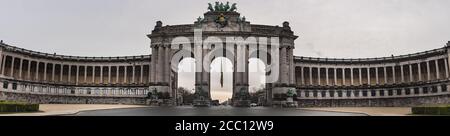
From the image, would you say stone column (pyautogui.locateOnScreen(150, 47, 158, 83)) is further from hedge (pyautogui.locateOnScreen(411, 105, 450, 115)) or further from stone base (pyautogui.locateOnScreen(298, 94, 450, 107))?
hedge (pyautogui.locateOnScreen(411, 105, 450, 115))

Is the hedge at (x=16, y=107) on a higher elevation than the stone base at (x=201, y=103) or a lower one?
higher

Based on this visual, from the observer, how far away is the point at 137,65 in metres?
99.6

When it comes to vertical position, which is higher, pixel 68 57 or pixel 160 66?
pixel 68 57

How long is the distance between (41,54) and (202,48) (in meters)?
39.6

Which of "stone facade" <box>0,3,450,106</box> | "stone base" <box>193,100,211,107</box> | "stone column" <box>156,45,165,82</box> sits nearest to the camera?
"stone base" <box>193,100,211,107</box>

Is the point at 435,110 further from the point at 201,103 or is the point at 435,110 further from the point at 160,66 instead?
the point at 160,66

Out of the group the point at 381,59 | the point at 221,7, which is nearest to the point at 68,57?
the point at 221,7

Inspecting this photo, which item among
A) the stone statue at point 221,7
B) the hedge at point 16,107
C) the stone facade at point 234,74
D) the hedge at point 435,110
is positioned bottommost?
the hedge at point 435,110

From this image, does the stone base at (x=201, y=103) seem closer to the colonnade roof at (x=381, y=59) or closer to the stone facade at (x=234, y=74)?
the stone facade at (x=234, y=74)

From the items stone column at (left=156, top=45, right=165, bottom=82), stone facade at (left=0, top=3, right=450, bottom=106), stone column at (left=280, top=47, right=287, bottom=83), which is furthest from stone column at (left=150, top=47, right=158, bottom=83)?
stone column at (left=280, top=47, right=287, bottom=83)

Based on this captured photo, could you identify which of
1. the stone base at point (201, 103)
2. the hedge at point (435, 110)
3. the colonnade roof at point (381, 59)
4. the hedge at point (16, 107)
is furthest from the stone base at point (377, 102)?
the hedge at point (16, 107)

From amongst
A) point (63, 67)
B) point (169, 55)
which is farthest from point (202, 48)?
point (63, 67)
